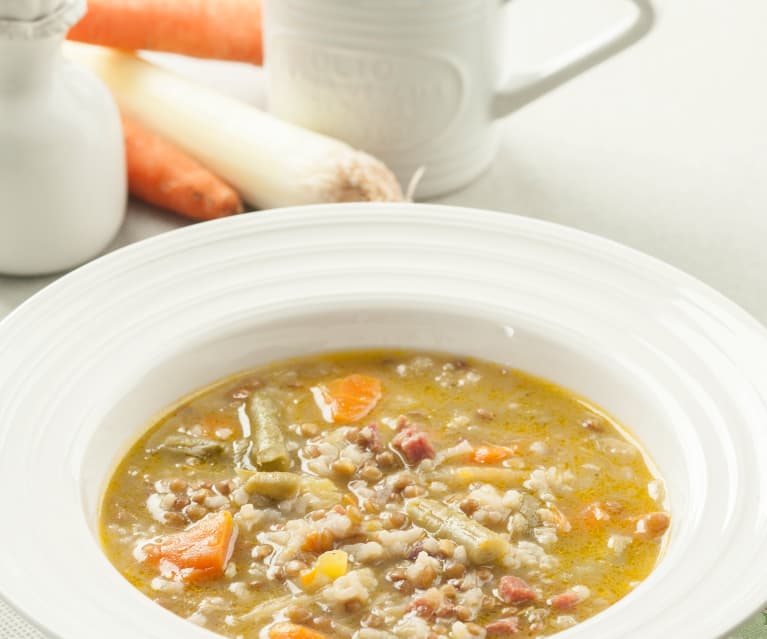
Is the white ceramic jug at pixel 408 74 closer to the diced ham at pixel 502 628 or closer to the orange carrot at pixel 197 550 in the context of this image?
the orange carrot at pixel 197 550

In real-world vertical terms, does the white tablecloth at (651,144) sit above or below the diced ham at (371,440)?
below

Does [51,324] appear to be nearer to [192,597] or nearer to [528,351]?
[192,597]

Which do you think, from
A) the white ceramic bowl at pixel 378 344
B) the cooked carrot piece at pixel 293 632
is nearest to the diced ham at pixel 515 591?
the white ceramic bowl at pixel 378 344

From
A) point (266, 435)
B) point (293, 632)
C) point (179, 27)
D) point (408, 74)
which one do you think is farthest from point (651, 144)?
point (293, 632)

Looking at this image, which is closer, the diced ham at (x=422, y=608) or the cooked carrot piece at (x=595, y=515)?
the diced ham at (x=422, y=608)

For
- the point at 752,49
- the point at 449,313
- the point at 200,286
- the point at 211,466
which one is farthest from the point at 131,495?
the point at 752,49

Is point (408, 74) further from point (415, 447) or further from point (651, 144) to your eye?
point (415, 447)

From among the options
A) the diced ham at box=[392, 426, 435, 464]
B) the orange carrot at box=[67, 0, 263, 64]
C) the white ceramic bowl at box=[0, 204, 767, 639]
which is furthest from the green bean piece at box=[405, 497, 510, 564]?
the orange carrot at box=[67, 0, 263, 64]
